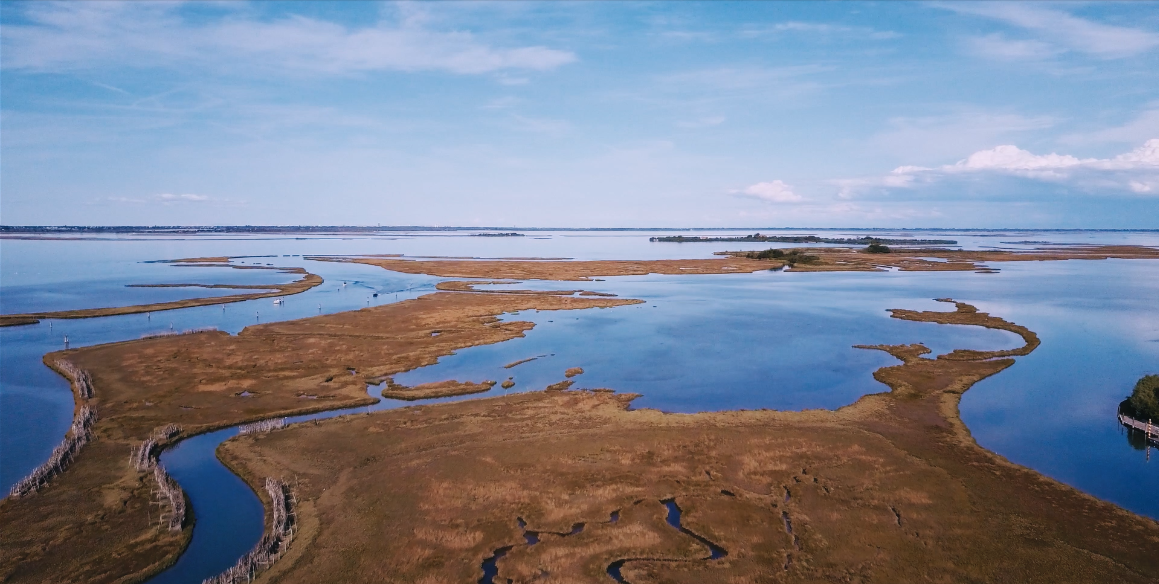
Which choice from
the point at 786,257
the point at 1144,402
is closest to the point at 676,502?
the point at 1144,402

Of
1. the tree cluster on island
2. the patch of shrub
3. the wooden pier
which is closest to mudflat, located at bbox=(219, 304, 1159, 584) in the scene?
the wooden pier

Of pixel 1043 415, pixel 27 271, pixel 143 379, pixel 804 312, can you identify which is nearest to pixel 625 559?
pixel 1043 415

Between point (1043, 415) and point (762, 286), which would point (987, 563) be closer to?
point (1043, 415)

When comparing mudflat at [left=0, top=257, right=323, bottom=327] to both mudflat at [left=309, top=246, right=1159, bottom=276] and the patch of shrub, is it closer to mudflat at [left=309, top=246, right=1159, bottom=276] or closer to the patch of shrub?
mudflat at [left=309, top=246, right=1159, bottom=276]

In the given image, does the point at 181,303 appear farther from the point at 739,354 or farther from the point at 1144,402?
the point at 1144,402

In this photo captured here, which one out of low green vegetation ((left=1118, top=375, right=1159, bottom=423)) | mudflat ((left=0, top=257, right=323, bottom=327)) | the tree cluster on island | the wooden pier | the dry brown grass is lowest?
the wooden pier

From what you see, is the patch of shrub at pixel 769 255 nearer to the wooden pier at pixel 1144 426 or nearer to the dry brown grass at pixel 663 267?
the dry brown grass at pixel 663 267

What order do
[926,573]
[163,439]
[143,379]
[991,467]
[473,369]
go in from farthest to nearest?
1. [473,369]
2. [143,379]
3. [163,439]
4. [991,467]
5. [926,573]
